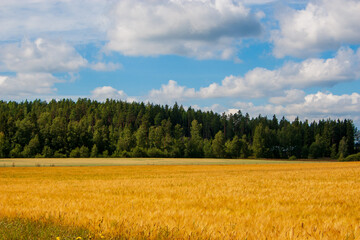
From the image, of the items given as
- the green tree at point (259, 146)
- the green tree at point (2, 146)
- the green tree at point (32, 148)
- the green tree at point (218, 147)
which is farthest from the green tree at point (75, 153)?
the green tree at point (259, 146)

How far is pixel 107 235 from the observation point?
7.66 m

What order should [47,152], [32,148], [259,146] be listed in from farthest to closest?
1. [259,146]
2. [32,148]
3. [47,152]

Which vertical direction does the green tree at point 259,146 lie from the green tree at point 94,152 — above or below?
above

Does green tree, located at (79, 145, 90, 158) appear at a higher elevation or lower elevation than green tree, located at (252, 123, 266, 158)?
lower

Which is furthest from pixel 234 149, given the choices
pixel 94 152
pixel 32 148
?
pixel 32 148

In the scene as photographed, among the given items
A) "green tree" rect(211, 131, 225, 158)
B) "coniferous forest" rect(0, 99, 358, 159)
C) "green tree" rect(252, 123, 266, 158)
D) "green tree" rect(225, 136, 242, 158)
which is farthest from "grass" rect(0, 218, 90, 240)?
"green tree" rect(252, 123, 266, 158)

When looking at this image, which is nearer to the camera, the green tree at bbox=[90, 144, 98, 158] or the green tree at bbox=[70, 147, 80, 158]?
the green tree at bbox=[70, 147, 80, 158]

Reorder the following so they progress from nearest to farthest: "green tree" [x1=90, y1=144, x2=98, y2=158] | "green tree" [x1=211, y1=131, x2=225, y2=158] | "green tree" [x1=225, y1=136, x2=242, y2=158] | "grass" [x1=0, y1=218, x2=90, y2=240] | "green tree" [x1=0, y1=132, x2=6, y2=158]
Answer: "grass" [x1=0, y1=218, x2=90, y2=240] < "green tree" [x1=0, y1=132, x2=6, y2=158] < "green tree" [x1=90, y1=144, x2=98, y2=158] < "green tree" [x1=211, y1=131, x2=225, y2=158] < "green tree" [x1=225, y1=136, x2=242, y2=158]

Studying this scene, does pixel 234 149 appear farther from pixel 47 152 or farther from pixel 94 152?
→ pixel 47 152

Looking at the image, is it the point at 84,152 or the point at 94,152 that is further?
the point at 94,152

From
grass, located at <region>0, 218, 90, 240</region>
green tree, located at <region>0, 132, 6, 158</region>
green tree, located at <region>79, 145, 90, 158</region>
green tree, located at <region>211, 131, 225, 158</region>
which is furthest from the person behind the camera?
green tree, located at <region>211, 131, 225, 158</region>

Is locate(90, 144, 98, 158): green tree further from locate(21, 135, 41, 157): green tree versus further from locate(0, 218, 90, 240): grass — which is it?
locate(0, 218, 90, 240): grass

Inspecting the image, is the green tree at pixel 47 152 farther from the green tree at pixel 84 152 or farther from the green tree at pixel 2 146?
the green tree at pixel 2 146

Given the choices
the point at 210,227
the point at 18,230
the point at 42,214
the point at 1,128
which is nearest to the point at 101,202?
the point at 42,214
